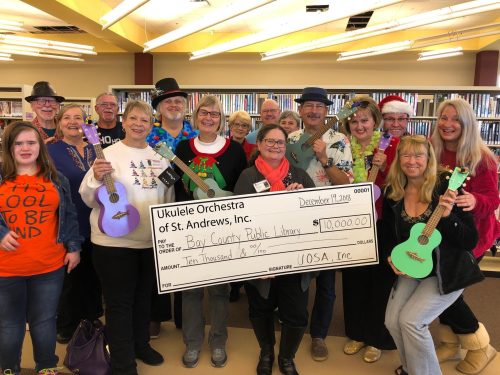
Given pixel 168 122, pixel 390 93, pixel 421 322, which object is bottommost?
pixel 421 322

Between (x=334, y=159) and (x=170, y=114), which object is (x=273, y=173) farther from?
(x=170, y=114)

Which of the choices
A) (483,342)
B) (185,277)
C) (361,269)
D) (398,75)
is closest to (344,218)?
(361,269)

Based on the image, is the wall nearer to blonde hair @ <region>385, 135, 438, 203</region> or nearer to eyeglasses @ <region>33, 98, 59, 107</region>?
eyeglasses @ <region>33, 98, 59, 107</region>

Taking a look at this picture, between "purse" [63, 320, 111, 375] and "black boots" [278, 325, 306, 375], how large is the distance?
3.38 ft

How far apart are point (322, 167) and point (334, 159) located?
0.31ft

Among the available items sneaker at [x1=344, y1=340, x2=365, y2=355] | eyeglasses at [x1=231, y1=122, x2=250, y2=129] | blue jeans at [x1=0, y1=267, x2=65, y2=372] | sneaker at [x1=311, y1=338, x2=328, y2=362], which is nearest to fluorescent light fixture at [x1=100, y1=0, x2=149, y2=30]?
eyeglasses at [x1=231, y1=122, x2=250, y2=129]

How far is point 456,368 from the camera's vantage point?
7.80 feet

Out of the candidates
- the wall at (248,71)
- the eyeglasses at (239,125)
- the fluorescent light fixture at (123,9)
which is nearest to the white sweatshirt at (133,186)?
the eyeglasses at (239,125)

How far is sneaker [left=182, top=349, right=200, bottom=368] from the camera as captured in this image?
2336mm

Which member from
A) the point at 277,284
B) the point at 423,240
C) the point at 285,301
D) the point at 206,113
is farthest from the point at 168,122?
the point at 423,240

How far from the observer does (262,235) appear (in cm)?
211

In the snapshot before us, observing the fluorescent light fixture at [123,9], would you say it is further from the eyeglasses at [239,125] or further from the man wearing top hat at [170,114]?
the man wearing top hat at [170,114]

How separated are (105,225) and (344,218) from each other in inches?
52.7

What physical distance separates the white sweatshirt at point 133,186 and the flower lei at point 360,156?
1.26 m
